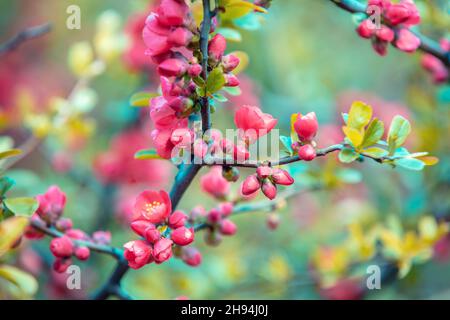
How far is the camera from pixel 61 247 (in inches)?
31.8

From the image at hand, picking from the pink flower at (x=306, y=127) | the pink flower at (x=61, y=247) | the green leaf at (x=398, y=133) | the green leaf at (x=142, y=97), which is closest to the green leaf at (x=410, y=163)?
the green leaf at (x=398, y=133)

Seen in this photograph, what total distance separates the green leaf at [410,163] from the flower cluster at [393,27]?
0.22 metres

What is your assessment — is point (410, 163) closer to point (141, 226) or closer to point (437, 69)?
point (141, 226)

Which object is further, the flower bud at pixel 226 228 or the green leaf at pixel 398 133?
the flower bud at pixel 226 228

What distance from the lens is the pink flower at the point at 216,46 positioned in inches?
27.0

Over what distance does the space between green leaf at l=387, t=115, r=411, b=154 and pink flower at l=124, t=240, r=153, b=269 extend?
0.34 m

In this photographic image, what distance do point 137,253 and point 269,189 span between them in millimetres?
180

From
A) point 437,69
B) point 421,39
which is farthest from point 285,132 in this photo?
point 421,39

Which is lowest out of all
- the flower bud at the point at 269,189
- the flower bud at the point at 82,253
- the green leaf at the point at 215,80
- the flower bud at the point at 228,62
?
the flower bud at the point at 82,253

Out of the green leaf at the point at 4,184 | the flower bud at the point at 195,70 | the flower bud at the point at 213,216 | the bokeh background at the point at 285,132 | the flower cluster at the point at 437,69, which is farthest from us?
the bokeh background at the point at 285,132

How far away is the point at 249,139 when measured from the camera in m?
0.71

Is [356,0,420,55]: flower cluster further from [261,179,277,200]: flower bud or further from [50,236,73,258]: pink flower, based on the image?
[50,236,73,258]: pink flower

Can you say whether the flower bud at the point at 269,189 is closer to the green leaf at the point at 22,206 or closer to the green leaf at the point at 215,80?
the green leaf at the point at 215,80

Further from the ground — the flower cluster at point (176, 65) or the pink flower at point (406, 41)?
the pink flower at point (406, 41)
